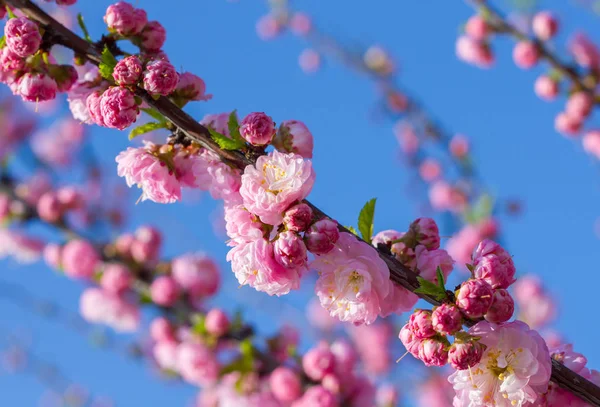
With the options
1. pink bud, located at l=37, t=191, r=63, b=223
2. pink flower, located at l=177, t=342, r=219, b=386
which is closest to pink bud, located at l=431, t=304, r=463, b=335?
pink flower, located at l=177, t=342, r=219, b=386

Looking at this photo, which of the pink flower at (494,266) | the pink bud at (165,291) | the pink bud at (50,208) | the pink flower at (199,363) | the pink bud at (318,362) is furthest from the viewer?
the pink bud at (50,208)

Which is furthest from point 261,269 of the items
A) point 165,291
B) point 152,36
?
point 165,291

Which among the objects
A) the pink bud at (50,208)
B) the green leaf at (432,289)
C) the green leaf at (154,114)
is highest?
the pink bud at (50,208)

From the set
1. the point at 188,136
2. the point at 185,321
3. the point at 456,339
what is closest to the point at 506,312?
the point at 456,339

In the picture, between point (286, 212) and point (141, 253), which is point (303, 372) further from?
point (286, 212)

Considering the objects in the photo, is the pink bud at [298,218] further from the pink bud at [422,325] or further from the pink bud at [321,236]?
the pink bud at [422,325]

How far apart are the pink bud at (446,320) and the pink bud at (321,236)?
32 centimetres

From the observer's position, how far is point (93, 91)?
1958mm

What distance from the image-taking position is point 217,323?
3.56 metres

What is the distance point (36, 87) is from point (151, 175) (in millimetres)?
452

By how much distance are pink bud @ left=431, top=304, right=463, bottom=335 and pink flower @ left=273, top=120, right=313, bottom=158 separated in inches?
24.4

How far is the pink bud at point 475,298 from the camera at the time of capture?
1.50 meters

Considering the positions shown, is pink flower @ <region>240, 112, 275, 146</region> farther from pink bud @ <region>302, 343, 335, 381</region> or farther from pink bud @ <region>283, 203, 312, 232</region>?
pink bud @ <region>302, 343, 335, 381</region>

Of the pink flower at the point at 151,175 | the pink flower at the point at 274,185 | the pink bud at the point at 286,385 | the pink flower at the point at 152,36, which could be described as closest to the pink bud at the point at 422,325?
the pink flower at the point at 274,185
